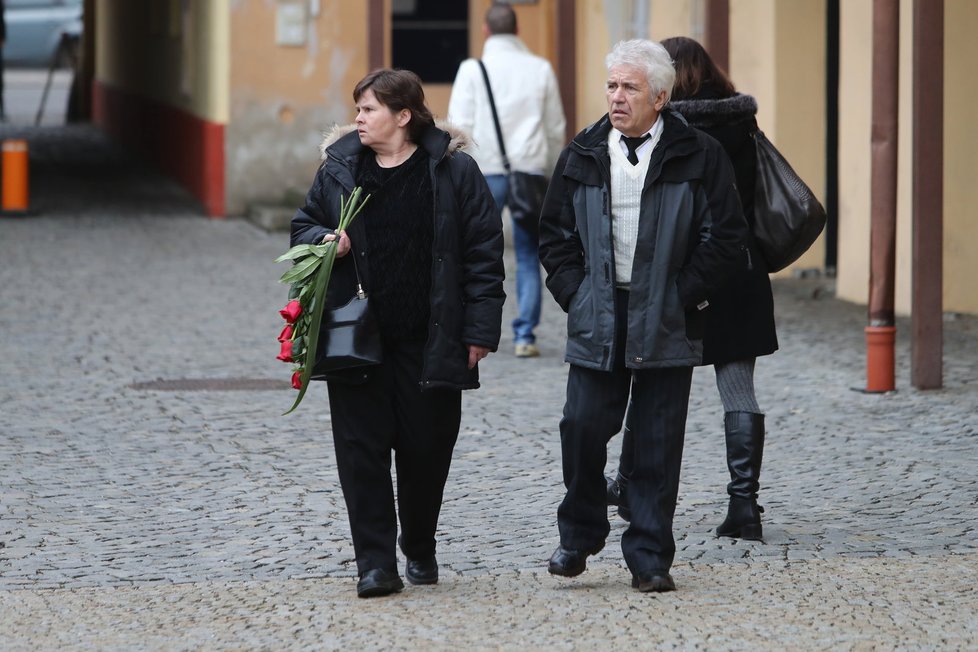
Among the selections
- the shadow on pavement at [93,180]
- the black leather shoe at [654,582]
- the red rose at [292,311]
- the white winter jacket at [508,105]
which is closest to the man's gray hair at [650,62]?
the red rose at [292,311]

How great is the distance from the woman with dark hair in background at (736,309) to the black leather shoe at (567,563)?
68 centimetres

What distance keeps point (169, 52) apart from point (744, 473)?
687 inches

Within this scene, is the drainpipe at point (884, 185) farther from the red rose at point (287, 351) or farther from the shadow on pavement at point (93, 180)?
the shadow on pavement at point (93, 180)

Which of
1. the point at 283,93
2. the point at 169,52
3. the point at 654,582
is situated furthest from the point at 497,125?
the point at 169,52

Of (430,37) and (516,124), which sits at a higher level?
(430,37)

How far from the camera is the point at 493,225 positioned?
578cm

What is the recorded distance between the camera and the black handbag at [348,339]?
5621 mm

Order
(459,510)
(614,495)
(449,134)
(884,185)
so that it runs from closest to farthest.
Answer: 1. (449,134)
2. (614,495)
3. (459,510)
4. (884,185)

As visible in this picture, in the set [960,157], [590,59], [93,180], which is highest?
[590,59]

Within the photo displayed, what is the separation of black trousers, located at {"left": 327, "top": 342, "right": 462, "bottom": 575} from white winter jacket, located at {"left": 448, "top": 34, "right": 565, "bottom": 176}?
5055 mm

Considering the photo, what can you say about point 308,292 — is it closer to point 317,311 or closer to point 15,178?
point 317,311

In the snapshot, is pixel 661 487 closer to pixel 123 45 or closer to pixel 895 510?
pixel 895 510

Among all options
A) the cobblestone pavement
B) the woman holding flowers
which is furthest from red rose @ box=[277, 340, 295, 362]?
the cobblestone pavement

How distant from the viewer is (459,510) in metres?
6.97
